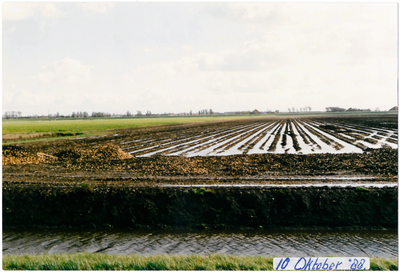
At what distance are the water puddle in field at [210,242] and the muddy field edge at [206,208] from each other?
0.76 ft

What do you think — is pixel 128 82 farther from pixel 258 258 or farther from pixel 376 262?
pixel 376 262

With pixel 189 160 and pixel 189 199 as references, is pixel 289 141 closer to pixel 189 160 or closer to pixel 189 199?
pixel 189 160

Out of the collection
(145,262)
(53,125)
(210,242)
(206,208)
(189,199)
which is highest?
(53,125)

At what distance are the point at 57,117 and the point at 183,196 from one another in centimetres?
457

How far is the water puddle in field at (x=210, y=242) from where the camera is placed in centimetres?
601

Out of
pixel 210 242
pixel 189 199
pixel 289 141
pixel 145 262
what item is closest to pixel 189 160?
pixel 189 199

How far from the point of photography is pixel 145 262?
513 centimetres

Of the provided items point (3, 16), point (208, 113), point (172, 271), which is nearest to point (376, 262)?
point (172, 271)

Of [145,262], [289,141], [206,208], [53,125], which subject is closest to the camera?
[145,262]

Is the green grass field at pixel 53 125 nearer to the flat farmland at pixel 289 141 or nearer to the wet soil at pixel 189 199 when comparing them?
the wet soil at pixel 189 199

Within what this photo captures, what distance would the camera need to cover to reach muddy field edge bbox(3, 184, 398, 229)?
6.98 m

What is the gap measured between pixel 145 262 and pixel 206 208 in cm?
241

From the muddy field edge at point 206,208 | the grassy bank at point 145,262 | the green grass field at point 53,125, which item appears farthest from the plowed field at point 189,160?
the grassy bank at point 145,262

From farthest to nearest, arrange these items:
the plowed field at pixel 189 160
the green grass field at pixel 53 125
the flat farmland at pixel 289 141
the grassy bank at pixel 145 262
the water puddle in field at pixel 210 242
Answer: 1. the flat farmland at pixel 289 141
2. the plowed field at pixel 189 160
3. the green grass field at pixel 53 125
4. the water puddle in field at pixel 210 242
5. the grassy bank at pixel 145 262
